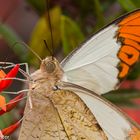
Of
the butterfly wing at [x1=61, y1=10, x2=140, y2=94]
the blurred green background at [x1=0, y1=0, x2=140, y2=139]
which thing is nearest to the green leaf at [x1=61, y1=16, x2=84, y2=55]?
the blurred green background at [x1=0, y1=0, x2=140, y2=139]

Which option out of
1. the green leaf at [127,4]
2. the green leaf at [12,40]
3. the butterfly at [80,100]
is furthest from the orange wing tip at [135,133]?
the green leaf at [12,40]

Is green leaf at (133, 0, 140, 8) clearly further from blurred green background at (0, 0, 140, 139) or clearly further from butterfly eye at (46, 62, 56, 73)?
butterfly eye at (46, 62, 56, 73)

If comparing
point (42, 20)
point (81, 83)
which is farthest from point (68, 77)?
point (42, 20)

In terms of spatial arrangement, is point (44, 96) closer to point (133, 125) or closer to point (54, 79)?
point (54, 79)

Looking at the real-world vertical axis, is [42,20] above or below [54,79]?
above

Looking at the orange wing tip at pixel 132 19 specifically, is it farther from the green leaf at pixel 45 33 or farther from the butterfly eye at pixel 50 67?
the green leaf at pixel 45 33

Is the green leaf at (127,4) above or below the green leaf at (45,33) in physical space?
below

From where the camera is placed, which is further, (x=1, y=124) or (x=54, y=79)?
(x=1, y=124)
